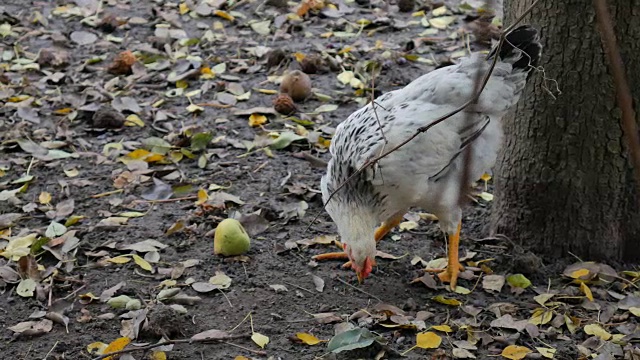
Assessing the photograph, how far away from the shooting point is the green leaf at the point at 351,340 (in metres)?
3.12

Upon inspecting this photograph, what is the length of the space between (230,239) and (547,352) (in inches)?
62.3

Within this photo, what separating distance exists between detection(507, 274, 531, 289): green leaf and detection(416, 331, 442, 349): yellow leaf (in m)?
0.61

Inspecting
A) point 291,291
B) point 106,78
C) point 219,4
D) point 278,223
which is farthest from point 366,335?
point 219,4

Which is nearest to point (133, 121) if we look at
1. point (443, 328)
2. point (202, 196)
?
point (202, 196)

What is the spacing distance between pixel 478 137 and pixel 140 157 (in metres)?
2.26

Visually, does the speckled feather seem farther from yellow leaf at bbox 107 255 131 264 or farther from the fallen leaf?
yellow leaf at bbox 107 255 131 264

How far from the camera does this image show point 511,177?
12.5 ft

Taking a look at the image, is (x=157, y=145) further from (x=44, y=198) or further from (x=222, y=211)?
(x=222, y=211)

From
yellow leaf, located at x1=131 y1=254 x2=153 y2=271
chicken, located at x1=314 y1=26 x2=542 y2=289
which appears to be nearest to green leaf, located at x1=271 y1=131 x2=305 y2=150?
chicken, located at x1=314 y1=26 x2=542 y2=289

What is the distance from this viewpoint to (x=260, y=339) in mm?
3281

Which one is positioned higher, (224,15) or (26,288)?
(224,15)

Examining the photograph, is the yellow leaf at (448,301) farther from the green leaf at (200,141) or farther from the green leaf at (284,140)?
the green leaf at (200,141)

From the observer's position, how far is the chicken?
344cm

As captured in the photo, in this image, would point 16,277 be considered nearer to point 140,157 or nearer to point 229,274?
point 229,274
